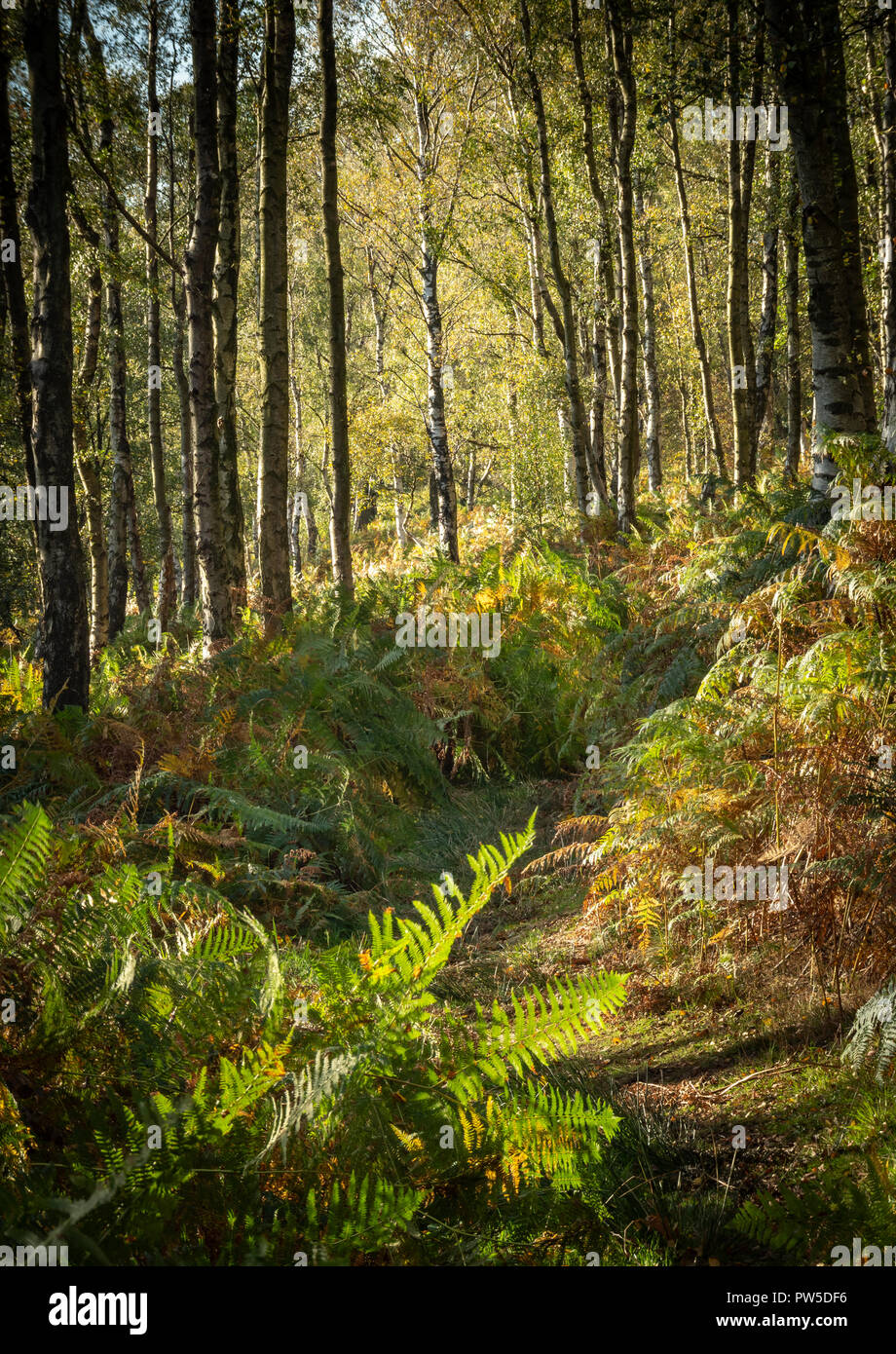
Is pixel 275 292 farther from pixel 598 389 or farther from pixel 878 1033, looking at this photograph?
pixel 598 389

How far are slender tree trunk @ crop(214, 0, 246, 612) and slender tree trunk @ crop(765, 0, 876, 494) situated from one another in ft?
18.4

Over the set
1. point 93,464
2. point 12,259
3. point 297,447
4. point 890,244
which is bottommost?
point 890,244

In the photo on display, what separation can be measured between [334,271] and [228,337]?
1.39m

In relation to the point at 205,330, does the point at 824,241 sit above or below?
below

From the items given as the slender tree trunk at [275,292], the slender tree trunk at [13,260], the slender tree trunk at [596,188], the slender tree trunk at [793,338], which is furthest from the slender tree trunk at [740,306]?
the slender tree trunk at [13,260]

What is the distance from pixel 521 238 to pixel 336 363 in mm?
12911

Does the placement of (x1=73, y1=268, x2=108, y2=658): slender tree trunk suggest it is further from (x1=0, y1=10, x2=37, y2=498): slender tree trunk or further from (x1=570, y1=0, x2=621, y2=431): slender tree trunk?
(x1=570, y1=0, x2=621, y2=431): slender tree trunk

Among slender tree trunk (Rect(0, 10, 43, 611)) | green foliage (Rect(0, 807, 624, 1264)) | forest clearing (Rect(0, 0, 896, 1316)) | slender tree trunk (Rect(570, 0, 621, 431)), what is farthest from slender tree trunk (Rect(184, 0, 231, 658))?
slender tree trunk (Rect(570, 0, 621, 431))

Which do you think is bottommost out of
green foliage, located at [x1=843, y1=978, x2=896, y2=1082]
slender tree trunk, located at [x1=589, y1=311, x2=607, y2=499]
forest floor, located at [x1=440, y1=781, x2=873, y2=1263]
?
forest floor, located at [x1=440, y1=781, x2=873, y2=1263]

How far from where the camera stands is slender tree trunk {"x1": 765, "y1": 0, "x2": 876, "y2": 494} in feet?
22.6

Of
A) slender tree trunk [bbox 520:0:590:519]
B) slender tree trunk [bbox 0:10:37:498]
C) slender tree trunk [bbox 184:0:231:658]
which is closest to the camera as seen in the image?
slender tree trunk [bbox 184:0:231:658]

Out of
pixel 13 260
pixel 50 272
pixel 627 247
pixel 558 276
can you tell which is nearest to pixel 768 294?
pixel 558 276

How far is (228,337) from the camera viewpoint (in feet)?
31.6

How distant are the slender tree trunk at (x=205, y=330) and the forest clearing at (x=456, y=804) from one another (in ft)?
0.14
